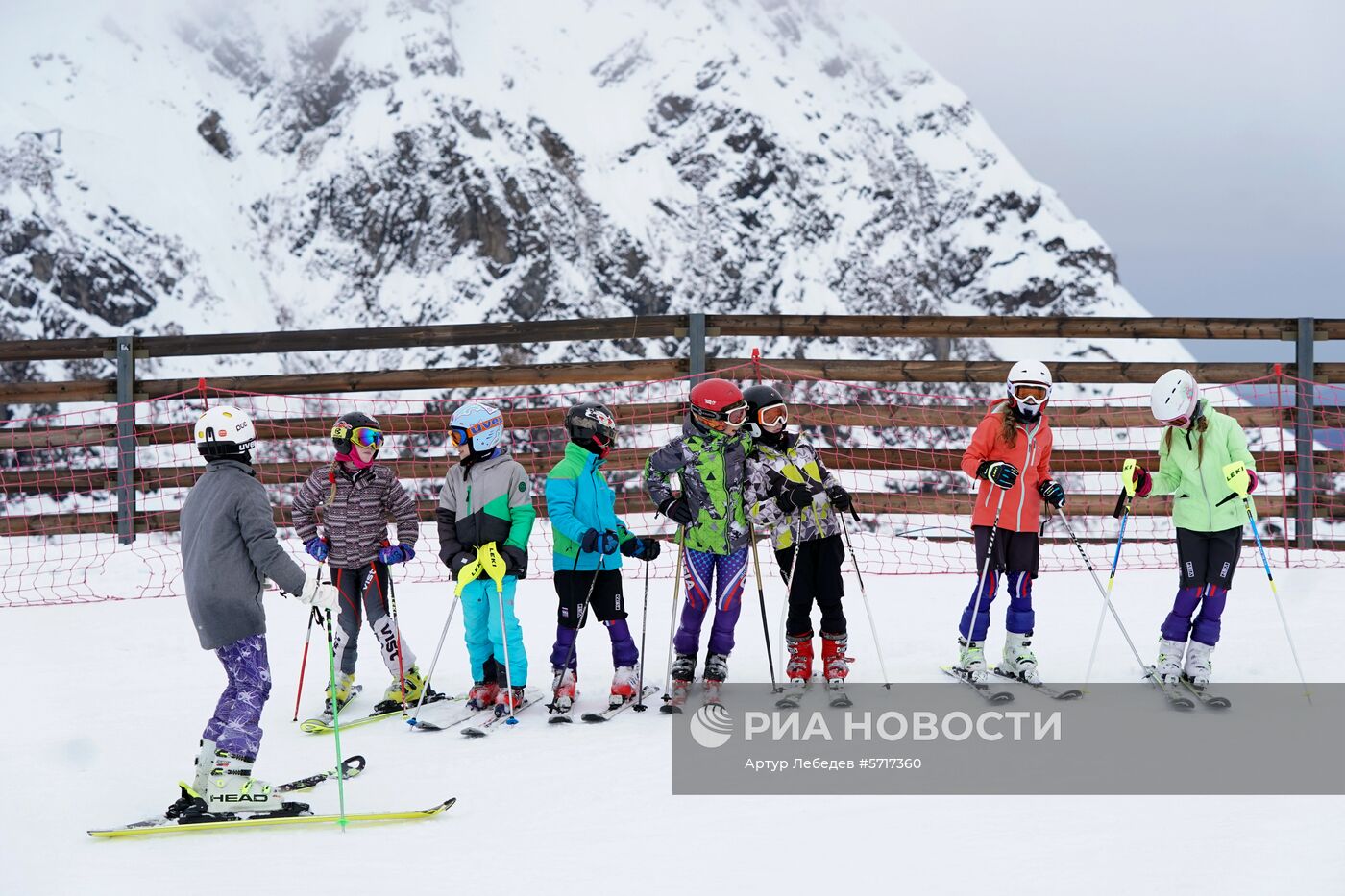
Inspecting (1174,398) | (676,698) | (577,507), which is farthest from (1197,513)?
(577,507)

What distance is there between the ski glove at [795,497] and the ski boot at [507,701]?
5.08 ft

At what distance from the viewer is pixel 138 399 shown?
9.36 meters

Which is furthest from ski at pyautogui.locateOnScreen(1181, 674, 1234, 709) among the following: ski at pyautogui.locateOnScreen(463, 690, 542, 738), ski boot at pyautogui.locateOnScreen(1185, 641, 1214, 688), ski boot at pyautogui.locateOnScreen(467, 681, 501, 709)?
ski boot at pyautogui.locateOnScreen(467, 681, 501, 709)

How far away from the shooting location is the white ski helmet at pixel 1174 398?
200 inches

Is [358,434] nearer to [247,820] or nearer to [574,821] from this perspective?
[247,820]

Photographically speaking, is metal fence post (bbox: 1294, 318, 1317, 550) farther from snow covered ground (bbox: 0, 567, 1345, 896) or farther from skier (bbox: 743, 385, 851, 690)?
skier (bbox: 743, 385, 851, 690)

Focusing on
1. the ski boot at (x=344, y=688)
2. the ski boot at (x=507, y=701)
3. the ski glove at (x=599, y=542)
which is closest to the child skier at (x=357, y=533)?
the ski boot at (x=344, y=688)

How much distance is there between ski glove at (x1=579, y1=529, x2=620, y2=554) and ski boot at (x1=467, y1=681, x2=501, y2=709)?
84 centimetres

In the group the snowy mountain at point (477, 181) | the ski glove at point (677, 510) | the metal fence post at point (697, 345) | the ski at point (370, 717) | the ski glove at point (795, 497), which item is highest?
the snowy mountain at point (477, 181)

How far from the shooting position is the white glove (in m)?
3.82

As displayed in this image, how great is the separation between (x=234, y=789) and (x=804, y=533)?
2730 mm

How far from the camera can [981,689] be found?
5.09 m

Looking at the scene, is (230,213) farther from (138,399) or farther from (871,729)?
(871,729)

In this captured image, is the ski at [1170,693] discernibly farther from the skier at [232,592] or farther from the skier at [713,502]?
the skier at [232,592]
